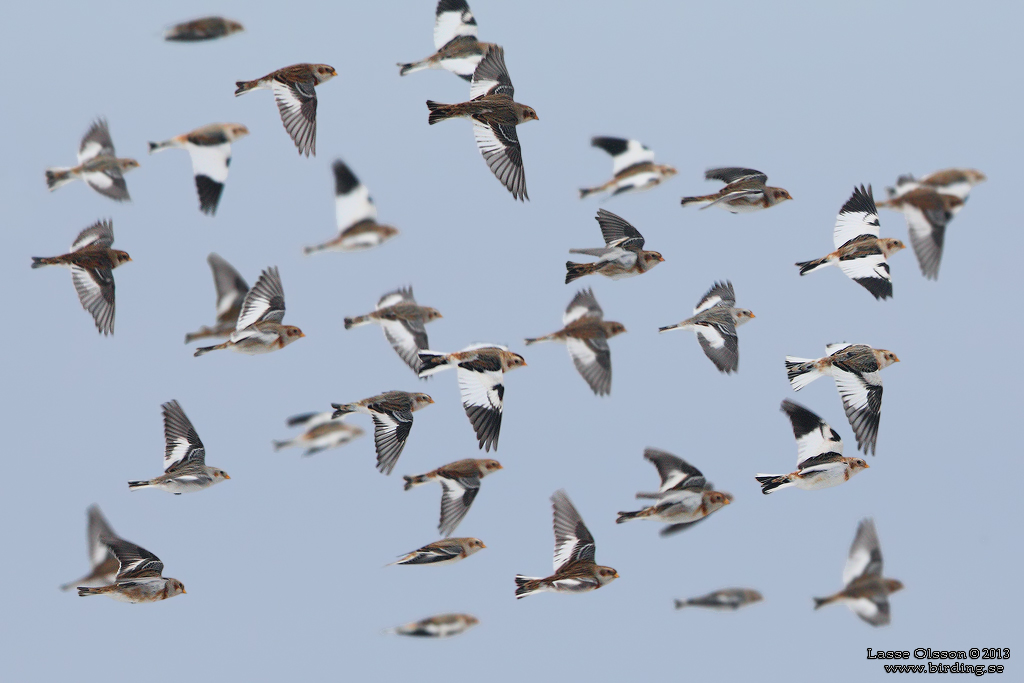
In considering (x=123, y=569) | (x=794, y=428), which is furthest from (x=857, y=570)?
(x=123, y=569)

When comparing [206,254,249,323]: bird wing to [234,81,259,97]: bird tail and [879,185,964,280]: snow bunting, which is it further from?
[879,185,964,280]: snow bunting

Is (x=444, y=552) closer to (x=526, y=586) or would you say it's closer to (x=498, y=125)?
(x=526, y=586)

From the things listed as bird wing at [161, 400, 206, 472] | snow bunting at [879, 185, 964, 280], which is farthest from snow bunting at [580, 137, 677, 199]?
bird wing at [161, 400, 206, 472]

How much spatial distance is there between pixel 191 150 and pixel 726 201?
828 centimetres

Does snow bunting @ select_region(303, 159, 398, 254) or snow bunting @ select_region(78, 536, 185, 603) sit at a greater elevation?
snow bunting @ select_region(303, 159, 398, 254)

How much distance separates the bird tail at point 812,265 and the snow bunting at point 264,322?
770 centimetres

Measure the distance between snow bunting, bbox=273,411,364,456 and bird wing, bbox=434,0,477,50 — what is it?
7.56m

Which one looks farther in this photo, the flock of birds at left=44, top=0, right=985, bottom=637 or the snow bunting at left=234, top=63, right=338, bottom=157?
the snow bunting at left=234, top=63, right=338, bottom=157

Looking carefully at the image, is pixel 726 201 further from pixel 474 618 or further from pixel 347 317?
pixel 474 618

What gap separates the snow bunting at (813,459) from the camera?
16.1m

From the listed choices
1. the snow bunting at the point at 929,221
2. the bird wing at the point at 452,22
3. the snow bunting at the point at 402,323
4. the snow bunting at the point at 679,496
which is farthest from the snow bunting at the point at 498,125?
the snow bunting at the point at 929,221

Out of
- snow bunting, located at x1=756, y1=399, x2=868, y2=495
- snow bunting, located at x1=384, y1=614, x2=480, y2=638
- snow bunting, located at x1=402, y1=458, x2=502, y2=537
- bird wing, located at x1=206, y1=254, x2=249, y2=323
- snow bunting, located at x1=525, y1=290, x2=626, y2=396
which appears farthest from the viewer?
bird wing, located at x1=206, y1=254, x2=249, y2=323

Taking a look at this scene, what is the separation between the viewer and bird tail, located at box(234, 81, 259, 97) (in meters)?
16.9

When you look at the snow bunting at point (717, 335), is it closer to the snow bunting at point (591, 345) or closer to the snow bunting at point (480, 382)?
the snow bunting at point (591, 345)
